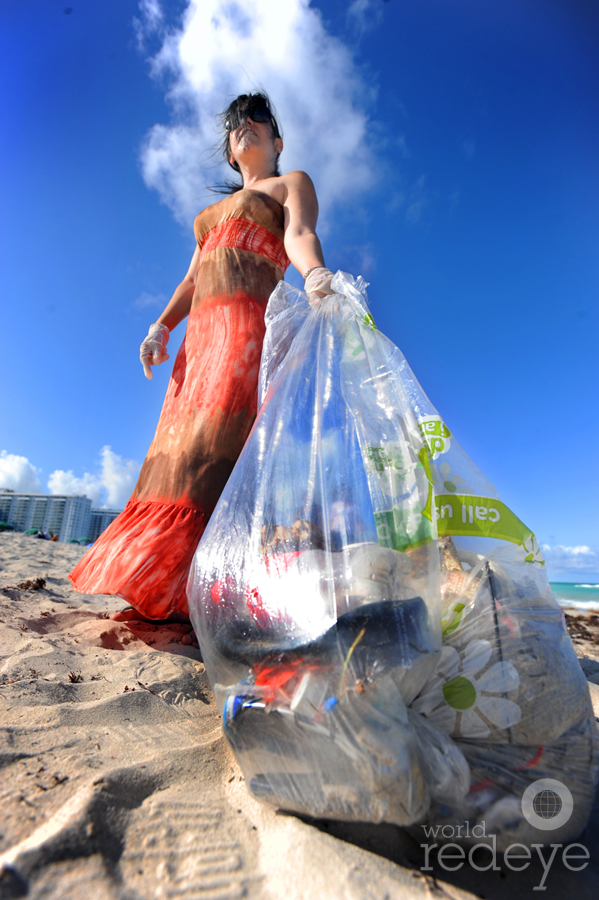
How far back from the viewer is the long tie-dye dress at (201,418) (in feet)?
4.06

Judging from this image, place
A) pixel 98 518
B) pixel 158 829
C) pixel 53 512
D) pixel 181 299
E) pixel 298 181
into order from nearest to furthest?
pixel 158 829 < pixel 298 181 < pixel 181 299 < pixel 98 518 < pixel 53 512

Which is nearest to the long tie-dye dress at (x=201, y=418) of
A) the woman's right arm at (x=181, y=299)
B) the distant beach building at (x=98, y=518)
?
the woman's right arm at (x=181, y=299)

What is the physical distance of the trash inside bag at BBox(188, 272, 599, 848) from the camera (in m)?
0.54

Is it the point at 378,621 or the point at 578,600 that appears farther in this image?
the point at 578,600

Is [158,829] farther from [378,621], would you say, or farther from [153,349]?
[153,349]

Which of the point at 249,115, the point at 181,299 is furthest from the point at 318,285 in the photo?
the point at 249,115

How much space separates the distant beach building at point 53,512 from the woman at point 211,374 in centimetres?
3479

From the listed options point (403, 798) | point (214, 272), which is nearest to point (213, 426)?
point (214, 272)

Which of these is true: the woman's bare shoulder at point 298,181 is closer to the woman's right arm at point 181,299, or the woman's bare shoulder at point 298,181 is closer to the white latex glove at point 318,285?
the woman's right arm at point 181,299

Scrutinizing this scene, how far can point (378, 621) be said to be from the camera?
579 mm

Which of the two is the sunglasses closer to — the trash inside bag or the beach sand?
the trash inside bag

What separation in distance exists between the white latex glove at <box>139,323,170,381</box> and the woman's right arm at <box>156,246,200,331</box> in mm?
73

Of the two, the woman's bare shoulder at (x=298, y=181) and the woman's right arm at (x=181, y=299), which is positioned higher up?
the woman's bare shoulder at (x=298, y=181)

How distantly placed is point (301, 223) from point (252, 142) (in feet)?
2.05
